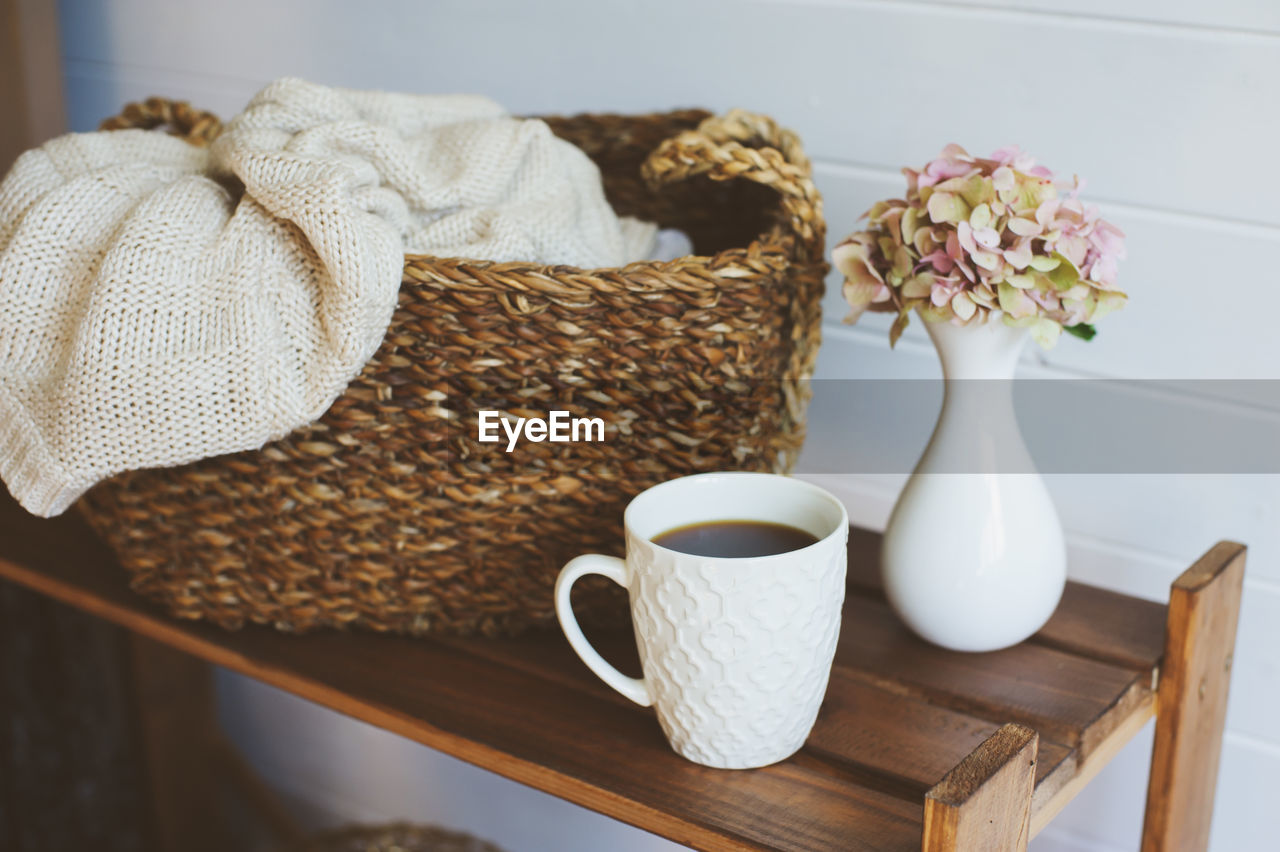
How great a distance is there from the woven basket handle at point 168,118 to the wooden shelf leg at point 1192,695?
687mm

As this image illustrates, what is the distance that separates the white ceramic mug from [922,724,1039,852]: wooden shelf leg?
89 millimetres

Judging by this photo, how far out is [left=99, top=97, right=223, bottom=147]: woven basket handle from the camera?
30.8 inches

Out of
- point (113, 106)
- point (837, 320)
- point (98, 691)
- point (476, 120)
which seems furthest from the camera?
point (113, 106)

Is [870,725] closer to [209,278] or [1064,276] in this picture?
[1064,276]

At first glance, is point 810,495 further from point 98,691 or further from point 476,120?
point 98,691

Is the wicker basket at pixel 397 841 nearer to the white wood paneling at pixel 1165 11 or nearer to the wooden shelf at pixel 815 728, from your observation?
the wooden shelf at pixel 815 728

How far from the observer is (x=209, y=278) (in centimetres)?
56

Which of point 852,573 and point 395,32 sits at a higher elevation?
point 395,32

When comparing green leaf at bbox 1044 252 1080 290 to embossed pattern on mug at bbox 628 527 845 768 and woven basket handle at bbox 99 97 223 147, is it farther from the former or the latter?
woven basket handle at bbox 99 97 223 147

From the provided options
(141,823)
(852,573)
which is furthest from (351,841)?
(852,573)

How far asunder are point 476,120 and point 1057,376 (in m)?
0.43

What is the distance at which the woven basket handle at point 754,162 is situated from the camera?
0.64 meters

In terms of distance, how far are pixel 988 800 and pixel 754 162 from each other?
14.3 inches

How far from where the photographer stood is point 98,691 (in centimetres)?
113
